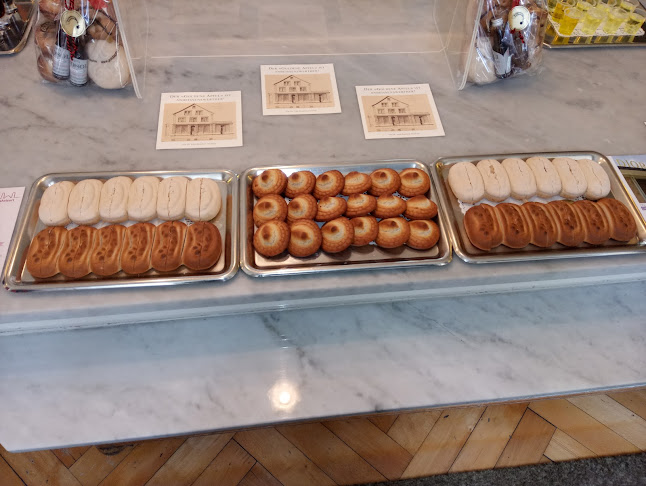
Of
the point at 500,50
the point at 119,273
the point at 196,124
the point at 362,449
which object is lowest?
the point at 362,449

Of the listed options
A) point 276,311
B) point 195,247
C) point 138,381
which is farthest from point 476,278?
point 138,381

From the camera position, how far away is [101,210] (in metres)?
1.11

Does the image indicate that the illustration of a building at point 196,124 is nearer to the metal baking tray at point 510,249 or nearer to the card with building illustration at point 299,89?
the card with building illustration at point 299,89

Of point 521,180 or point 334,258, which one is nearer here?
point 334,258

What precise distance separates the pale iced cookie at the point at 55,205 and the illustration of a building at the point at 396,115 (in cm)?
90

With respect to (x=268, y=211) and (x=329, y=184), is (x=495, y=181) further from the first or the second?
(x=268, y=211)

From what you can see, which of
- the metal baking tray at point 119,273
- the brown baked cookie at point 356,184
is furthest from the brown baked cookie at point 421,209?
the metal baking tray at point 119,273

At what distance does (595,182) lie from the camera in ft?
4.03

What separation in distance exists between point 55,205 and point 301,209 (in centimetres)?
61

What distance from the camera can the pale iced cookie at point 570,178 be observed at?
1220 mm

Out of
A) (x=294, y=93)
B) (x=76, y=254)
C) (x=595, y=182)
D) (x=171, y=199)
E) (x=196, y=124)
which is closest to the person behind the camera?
(x=76, y=254)

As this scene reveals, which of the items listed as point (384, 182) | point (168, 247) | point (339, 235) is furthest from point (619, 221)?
point (168, 247)

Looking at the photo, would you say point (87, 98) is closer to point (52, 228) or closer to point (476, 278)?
point (52, 228)

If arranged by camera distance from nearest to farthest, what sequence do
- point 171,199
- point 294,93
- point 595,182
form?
point 171,199, point 595,182, point 294,93
